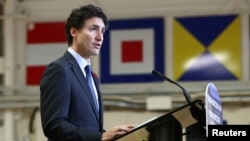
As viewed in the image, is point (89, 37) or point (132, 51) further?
point (132, 51)

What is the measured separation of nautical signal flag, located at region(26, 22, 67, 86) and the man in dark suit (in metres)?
3.06

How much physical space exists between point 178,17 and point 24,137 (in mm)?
1686

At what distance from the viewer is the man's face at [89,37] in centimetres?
180

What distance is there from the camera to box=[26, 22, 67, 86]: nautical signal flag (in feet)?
16.1

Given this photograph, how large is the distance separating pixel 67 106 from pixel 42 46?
10.8 ft

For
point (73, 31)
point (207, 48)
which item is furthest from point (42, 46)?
point (73, 31)

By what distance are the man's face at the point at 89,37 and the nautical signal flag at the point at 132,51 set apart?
2.96 metres

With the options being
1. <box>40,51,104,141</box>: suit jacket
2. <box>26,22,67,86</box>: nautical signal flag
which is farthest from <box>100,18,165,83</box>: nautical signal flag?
<box>40,51,104,141</box>: suit jacket

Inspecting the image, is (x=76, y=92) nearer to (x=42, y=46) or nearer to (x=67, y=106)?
(x=67, y=106)

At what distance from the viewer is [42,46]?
4926 mm

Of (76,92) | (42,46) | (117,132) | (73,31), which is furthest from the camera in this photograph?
(42,46)

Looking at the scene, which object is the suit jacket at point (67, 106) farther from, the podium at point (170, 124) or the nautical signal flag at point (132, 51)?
the nautical signal flag at point (132, 51)

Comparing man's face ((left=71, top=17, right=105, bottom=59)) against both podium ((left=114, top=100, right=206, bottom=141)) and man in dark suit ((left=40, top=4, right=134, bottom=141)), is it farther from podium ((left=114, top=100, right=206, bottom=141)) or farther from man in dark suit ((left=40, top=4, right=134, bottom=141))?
podium ((left=114, top=100, right=206, bottom=141))

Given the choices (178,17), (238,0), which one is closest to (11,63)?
(178,17)
